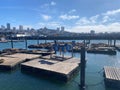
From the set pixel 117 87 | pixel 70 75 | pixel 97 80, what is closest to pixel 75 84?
pixel 70 75

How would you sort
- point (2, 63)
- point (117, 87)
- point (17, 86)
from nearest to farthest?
1. point (117, 87)
2. point (17, 86)
3. point (2, 63)

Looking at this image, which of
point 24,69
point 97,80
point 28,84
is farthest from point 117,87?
point 24,69

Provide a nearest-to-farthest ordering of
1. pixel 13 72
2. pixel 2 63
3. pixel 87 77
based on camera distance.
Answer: pixel 87 77 → pixel 13 72 → pixel 2 63

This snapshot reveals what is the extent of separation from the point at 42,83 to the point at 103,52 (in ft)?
150

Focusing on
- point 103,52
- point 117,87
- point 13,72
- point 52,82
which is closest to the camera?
point 117,87

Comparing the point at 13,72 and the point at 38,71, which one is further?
the point at 13,72

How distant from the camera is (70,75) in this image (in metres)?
30.0

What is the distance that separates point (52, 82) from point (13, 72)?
36.4 ft

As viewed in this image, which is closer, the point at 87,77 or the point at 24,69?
the point at 87,77

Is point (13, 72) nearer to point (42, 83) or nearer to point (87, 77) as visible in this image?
point (42, 83)

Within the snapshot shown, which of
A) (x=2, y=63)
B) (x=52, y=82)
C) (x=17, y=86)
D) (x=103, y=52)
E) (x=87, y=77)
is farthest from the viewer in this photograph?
(x=103, y=52)

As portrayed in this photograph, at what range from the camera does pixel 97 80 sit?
29672 millimetres

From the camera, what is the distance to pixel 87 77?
31188 mm

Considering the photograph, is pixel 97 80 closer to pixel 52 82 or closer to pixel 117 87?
pixel 117 87
